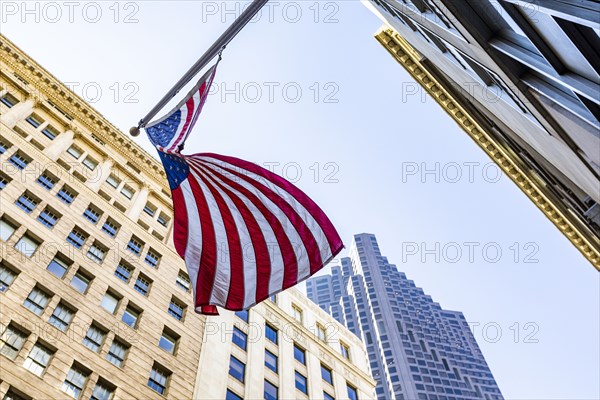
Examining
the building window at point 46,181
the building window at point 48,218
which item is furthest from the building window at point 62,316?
the building window at point 46,181

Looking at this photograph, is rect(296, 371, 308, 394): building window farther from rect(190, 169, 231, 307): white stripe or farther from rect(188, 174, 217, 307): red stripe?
rect(188, 174, 217, 307): red stripe

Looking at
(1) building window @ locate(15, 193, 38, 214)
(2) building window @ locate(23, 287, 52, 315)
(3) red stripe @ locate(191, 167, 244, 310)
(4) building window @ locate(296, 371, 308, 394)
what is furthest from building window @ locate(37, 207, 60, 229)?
(3) red stripe @ locate(191, 167, 244, 310)

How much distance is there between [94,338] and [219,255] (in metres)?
15.5

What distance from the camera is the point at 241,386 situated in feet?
98.2

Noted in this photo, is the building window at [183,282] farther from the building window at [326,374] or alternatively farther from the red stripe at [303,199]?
the red stripe at [303,199]

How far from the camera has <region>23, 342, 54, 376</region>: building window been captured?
21.1 metres

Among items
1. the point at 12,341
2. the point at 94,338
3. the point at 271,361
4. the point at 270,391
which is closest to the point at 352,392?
the point at 271,361

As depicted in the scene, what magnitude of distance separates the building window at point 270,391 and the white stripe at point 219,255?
21.0 meters

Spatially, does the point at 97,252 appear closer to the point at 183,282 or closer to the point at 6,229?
the point at 6,229

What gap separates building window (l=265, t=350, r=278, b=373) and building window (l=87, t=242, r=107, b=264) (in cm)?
1309

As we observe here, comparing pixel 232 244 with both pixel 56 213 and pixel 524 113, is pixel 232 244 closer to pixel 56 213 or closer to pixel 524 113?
pixel 524 113

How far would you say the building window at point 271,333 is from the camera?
37.0 metres

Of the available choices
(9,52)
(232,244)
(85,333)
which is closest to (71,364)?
(85,333)

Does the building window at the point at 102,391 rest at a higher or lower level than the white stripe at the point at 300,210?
higher
